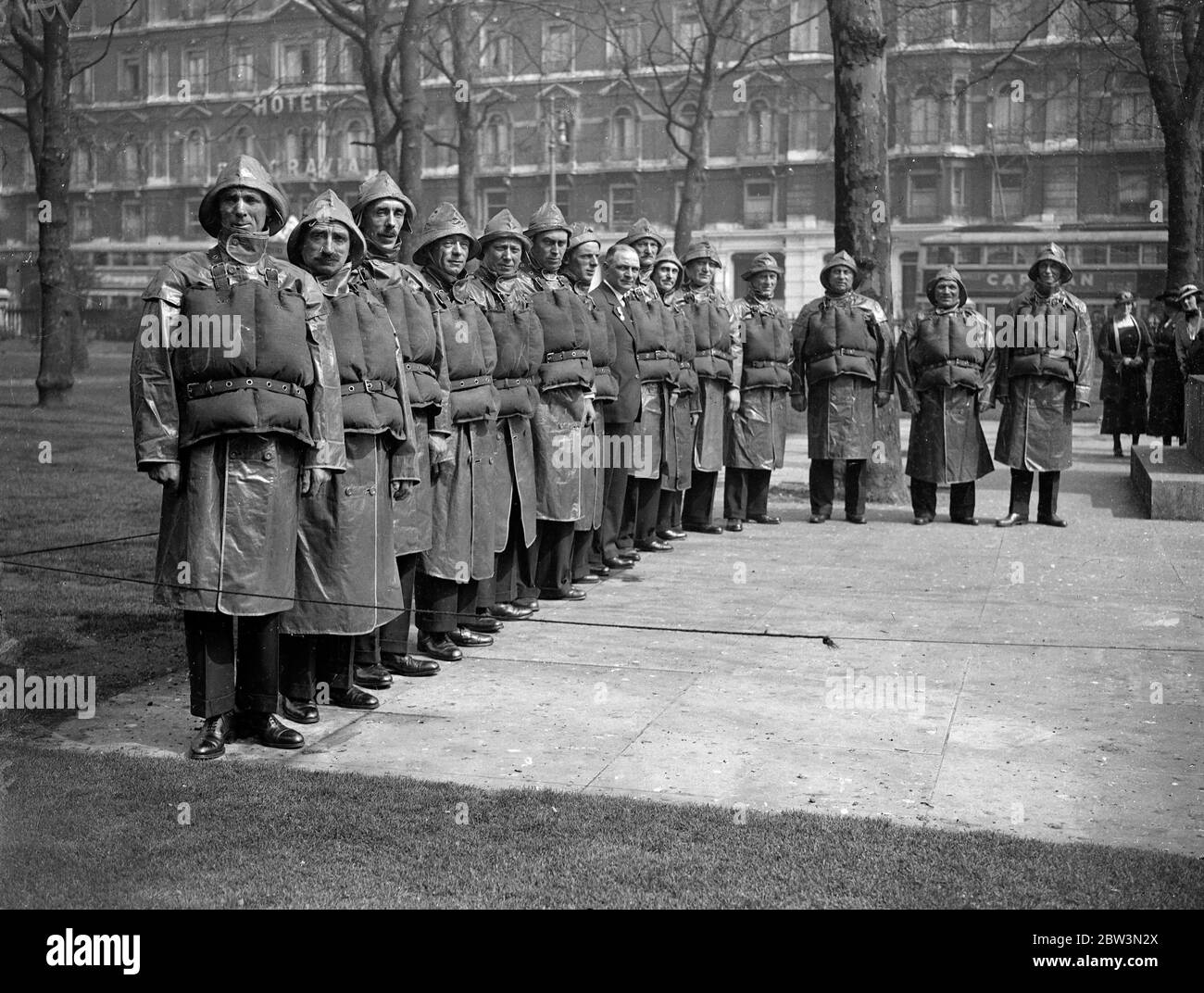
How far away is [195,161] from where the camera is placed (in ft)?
233

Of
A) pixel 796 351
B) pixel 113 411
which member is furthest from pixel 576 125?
pixel 796 351

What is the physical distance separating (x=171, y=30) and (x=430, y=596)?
52.6 metres

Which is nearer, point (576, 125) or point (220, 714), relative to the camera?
point (220, 714)

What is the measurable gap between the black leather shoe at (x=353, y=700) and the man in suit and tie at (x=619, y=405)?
168 inches

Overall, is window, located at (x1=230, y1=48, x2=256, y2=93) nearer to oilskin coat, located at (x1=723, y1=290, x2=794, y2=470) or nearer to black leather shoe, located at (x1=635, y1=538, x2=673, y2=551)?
oilskin coat, located at (x1=723, y1=290, x2=794, y2=470)

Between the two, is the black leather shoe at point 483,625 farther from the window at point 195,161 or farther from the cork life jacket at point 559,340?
the window at point 195,161

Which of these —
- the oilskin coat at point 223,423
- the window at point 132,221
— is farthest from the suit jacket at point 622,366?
the window at point 132,221

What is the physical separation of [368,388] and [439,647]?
1.83 meters

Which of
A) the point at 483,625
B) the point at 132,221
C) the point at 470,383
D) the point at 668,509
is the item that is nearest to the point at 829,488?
the point at 668,509

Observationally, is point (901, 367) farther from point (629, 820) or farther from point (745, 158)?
point (745, 158)

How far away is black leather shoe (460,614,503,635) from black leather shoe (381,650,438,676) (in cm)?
78

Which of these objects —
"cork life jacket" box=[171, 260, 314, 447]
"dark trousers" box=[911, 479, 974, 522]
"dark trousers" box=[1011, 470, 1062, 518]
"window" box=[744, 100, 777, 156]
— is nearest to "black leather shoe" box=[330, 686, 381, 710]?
"cork life jacket" box=[171, 260, 314, 447]

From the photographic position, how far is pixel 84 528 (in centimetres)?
1335

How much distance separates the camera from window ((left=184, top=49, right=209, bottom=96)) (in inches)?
2340
